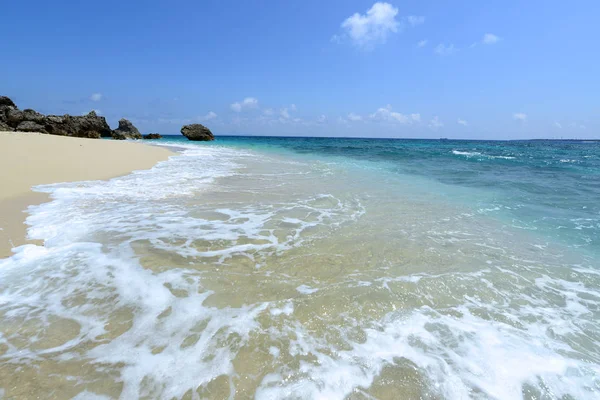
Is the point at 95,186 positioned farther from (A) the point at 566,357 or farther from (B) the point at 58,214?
(A) the point at 566,357

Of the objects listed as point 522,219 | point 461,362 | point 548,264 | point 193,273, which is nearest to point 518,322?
point 461,362

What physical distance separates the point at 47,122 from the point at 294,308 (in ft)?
147

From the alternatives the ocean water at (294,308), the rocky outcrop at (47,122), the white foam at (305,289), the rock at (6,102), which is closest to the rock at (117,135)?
the rocky outcrop at (47,122)

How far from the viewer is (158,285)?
328 centimetres

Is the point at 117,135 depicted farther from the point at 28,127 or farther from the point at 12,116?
the point at 12,116

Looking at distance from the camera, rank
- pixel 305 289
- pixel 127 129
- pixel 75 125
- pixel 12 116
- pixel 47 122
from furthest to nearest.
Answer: pixel 127 129 → pixel 75 125 → pixel 47 122 → pixel 12 116 → pixel 305 289

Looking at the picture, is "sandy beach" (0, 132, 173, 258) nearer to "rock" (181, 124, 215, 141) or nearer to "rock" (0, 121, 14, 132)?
"rock" (0, 121, 14, 132)

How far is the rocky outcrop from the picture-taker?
3114 centimetres

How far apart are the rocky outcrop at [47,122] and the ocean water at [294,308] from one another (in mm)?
37699

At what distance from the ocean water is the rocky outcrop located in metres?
37.7

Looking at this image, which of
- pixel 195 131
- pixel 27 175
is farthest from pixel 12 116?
pixel 27 175

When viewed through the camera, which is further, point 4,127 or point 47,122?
point 47,122

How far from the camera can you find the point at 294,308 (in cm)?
292

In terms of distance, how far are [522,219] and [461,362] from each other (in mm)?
5836
